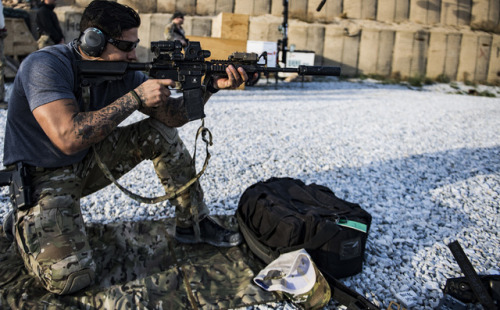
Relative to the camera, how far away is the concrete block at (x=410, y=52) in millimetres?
16156

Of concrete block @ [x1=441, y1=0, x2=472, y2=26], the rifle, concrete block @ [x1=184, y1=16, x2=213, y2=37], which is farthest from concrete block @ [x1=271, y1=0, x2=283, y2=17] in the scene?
the rifle

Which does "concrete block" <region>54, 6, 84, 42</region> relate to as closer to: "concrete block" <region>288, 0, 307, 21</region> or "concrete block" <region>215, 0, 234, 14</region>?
"concrete block" <region>215, 0, 234, 14</region>

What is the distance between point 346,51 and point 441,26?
4.90 m

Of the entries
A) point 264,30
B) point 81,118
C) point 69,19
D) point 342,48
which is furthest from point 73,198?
point 342,48

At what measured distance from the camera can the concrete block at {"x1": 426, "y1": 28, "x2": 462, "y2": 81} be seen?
16.3 m

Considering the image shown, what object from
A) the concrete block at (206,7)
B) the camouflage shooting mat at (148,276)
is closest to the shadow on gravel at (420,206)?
the camouflage shooting mat at (148,276)

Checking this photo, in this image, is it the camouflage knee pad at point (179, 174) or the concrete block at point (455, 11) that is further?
the concrete block at point (455, 11)

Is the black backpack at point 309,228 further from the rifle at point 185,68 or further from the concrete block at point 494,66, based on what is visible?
the concrete block at point 494,66

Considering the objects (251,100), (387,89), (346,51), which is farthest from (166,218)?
(346,51)

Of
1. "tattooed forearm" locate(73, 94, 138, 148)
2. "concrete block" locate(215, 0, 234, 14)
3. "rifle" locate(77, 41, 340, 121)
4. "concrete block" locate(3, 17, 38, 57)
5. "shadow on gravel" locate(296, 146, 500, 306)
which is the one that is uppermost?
"concrete block" locate(215, 0, 234, 14)

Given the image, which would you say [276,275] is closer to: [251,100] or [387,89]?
[251,100]

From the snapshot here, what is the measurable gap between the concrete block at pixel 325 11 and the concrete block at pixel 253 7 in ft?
5.95

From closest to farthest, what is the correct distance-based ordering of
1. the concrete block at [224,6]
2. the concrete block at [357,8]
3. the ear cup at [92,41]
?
1. the ear cup at [92,41]
2. the concrete block at [224,6]
3. the concrete block at [357,8]

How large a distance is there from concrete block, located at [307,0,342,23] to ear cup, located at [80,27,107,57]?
14.9 meters
